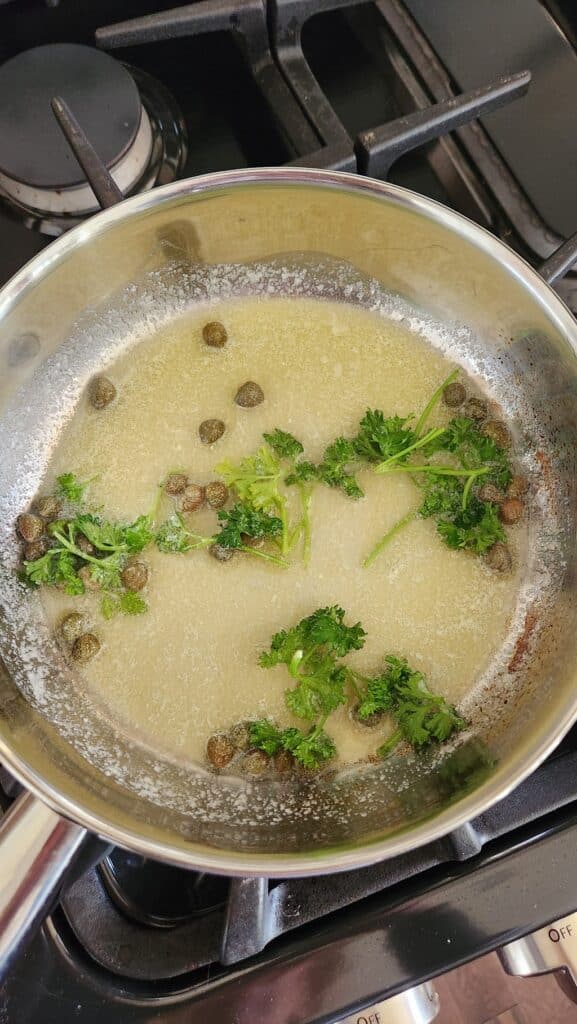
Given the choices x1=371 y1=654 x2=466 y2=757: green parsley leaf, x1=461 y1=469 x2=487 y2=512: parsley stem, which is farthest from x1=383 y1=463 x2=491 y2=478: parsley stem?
x1=371 y1=654 x2=466 y2=757: green parsley leaf

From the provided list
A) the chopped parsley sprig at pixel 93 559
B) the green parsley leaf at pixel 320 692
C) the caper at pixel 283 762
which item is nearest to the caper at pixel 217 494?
the chopped parsley sprig at pixel 93 559

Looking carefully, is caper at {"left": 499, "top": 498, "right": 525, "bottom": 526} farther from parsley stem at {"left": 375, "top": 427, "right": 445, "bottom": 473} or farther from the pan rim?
the pan rim

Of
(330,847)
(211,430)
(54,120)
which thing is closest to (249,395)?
(211,430)

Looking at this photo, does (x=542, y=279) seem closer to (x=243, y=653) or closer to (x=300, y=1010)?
(x=243, y=653)

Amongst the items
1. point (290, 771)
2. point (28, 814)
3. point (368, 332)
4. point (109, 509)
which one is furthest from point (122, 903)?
point (368, 332)

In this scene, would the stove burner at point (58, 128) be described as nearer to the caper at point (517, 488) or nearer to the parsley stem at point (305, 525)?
the parsley stem at point (305, 525)

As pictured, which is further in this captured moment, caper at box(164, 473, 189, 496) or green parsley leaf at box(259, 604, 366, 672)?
caper at box(164, 473, 189, 496)
